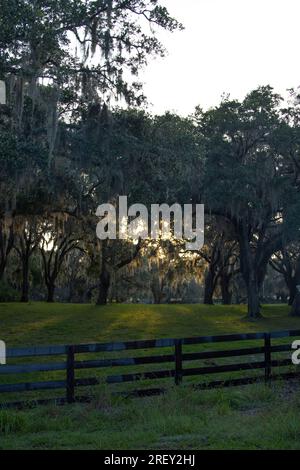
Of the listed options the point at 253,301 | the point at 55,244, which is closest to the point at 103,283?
the point at 55,244

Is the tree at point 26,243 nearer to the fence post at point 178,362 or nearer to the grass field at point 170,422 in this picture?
the fence post at point 178,362

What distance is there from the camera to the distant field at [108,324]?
23.7 meters

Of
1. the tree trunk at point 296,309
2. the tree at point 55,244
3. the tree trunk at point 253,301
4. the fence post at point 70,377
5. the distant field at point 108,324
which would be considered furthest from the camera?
the tree at point 55,244

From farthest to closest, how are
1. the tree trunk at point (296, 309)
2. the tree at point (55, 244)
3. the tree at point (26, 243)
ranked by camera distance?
the tree at point (55, 244) < the tree at point (26, 243) < the tree trunk at point (296, 309)

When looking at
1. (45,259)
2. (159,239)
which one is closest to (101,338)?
(159,239)

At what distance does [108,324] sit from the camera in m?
28.5

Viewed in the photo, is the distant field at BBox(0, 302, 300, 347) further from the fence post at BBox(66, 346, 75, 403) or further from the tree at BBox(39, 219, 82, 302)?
the fence post at BBox(66, 346, 75, 403)

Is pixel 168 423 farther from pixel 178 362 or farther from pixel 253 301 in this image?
pixel 253 301

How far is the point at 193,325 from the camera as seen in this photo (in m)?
29.7

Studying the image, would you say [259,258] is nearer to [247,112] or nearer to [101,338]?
[247,112]

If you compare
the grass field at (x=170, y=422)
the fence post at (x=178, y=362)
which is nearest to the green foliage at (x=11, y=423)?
the grass field at (x=170, y=422)

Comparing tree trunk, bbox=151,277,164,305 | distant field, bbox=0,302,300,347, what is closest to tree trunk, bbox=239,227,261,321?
distant field, bbox=0,302,300,347
